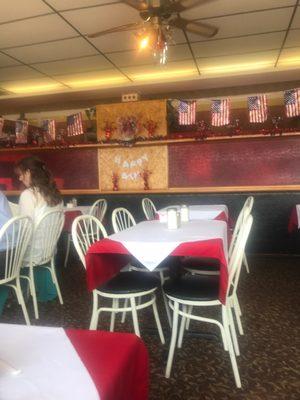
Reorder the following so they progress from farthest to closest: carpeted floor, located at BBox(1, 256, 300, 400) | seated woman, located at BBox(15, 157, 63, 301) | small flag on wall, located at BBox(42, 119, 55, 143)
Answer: small flag on wall, located at BBox(42, 119, 55, 143) < seated woman, located at BBox(15, 157, 63, 301) < carpeted floor, located at BBox(1, 256, 300, 400)

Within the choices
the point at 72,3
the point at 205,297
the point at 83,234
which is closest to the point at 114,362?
the point at 205,297

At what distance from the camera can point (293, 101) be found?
540 centimetres

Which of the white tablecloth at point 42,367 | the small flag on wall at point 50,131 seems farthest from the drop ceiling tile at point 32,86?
the white tablecloth at point 42,367

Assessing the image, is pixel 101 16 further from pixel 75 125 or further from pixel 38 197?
pixel 75 125

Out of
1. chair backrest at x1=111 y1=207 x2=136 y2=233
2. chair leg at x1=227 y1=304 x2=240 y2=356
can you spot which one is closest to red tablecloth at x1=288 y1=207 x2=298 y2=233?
chair backrest at x1=111 y1=207 x2=136 y2=233

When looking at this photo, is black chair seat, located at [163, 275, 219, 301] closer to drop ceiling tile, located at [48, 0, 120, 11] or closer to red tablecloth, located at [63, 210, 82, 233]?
red tablecloth, located at [63, 210, 82, 233]

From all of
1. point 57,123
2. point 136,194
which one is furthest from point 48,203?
point 57,123

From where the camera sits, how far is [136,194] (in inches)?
242

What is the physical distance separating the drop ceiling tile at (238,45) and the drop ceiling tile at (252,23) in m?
0.21

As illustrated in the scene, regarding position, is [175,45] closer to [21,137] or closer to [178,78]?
[178,78]

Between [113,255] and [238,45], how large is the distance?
4019mm

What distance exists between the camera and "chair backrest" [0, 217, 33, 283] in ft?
7.79

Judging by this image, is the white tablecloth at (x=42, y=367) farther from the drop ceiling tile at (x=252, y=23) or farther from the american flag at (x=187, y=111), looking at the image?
the american flag at (x=187, y=111)

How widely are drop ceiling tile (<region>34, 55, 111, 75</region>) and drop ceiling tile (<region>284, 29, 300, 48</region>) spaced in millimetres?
2728
